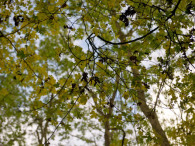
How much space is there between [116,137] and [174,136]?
436cm

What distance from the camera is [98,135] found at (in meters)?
9.30

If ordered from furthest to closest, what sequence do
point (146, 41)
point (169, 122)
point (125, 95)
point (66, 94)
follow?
point (169, 122)
point (146, 41)
point (125, 95)
point (66, 94)

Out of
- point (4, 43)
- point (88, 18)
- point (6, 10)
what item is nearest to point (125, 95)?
point (88, 18)

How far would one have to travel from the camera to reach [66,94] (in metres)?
1.89

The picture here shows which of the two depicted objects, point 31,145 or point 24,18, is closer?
point 24,18

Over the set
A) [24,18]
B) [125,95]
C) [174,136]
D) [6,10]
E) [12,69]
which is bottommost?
[174,136]

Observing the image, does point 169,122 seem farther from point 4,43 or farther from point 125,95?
point 4,43

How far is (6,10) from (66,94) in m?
1.98

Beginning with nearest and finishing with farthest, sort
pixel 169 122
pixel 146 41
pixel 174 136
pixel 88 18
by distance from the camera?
pixel 88 18 → pixel 146 41 → pixel 174 136 → pixel 169 122

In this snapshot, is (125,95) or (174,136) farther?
(174,136)

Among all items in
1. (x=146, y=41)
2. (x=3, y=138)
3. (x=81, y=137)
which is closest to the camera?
(x=146, y=41)

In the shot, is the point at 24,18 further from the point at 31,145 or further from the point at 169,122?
the point at 31,145

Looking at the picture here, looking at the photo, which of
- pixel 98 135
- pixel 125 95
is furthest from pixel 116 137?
pixel 125 95

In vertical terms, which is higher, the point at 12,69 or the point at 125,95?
the point at 12,69
